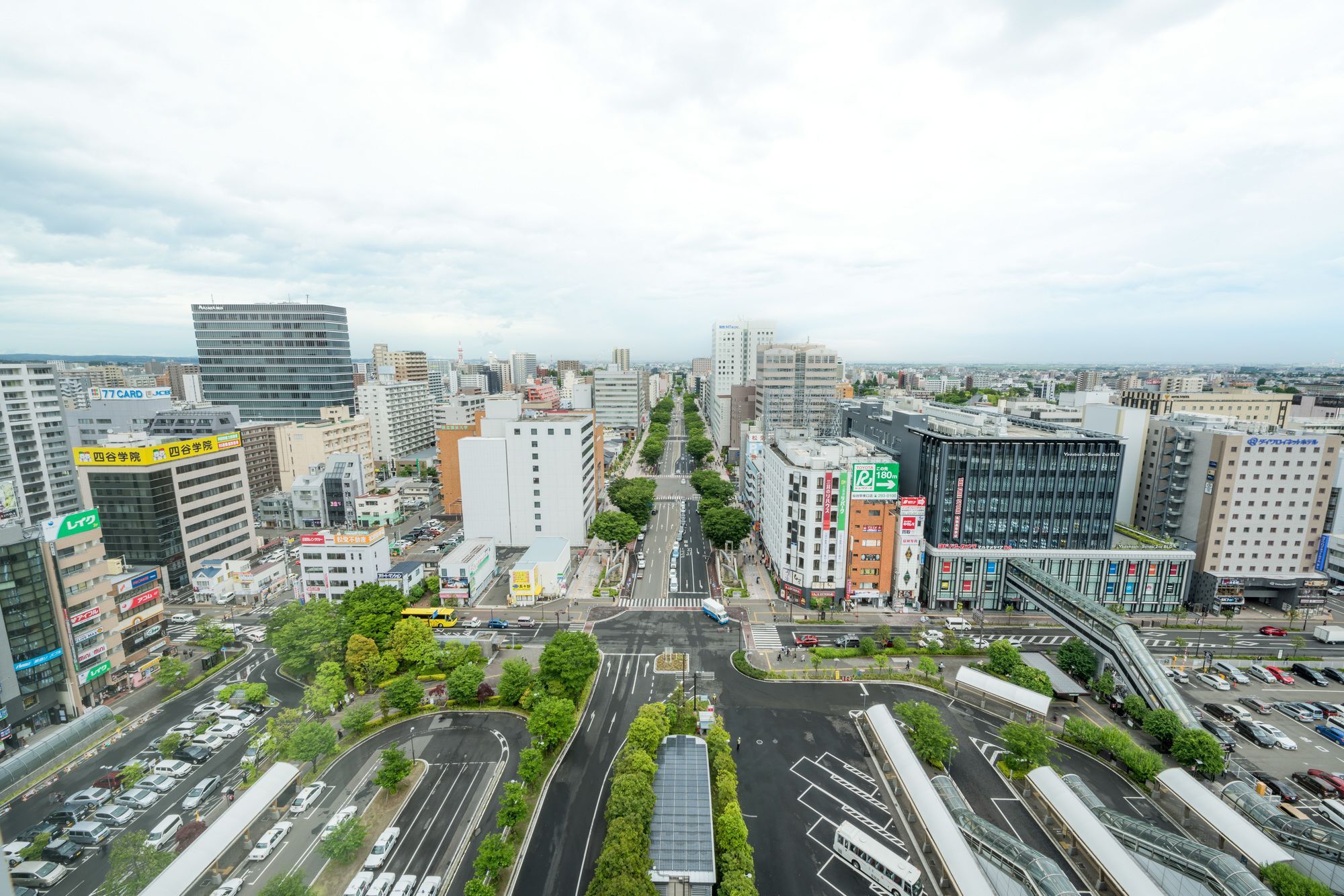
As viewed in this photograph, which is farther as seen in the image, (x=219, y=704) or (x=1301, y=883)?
(x=219, y=704)

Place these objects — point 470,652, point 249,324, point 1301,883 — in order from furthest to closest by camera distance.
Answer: point 249,324 → point 470,652 → point 1301,883

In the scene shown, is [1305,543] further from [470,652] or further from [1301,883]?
[470,652]

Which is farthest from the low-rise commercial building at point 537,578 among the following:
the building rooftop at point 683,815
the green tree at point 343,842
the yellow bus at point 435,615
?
the green tree at point 343,842

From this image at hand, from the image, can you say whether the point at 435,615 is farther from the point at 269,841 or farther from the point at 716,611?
the point at 716,611

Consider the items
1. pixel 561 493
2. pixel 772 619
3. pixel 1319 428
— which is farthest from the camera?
pixel 1319 428

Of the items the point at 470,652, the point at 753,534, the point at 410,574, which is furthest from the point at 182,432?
the point at 753,534

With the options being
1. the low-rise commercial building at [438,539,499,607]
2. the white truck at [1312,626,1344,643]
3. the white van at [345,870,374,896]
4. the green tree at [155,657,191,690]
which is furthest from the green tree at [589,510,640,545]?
the white truck at [1312,626,1344,643]

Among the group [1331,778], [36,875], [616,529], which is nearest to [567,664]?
[36,875]
